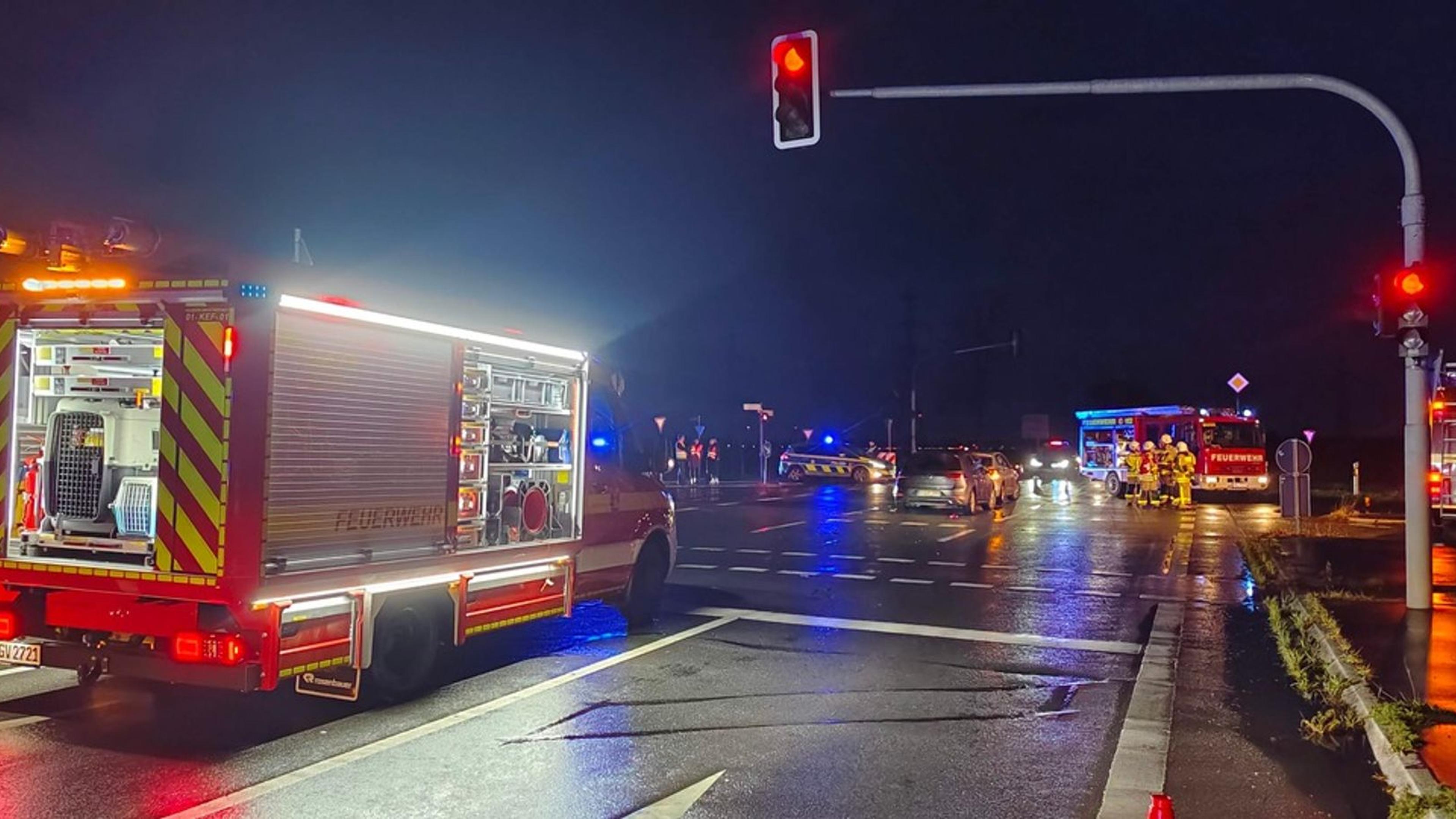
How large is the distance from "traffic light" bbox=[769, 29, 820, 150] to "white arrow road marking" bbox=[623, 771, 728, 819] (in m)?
6.10

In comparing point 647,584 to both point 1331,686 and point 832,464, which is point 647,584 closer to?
point 1331,686

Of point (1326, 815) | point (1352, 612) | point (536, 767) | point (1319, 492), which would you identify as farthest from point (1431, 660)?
point (1319, 492)

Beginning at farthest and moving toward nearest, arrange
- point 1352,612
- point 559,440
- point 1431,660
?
point 1352,612
point 559,440
point 1431,660

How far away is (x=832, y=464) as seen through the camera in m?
41.6

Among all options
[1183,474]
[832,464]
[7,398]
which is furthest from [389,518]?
[832,464]

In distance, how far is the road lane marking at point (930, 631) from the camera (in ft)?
31.0

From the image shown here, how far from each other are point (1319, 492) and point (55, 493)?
126ft

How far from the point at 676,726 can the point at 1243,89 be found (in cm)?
734

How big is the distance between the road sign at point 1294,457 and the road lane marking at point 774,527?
28.1ft

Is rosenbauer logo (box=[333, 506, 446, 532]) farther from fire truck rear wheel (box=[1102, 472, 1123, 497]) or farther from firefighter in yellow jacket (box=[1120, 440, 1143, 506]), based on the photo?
fire truck rear wheel (box=[1102, 472, 1123, 497])

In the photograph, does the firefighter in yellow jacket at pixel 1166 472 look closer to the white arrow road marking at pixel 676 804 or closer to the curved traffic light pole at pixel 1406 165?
the curved traffic light pole at pixel 1406 165

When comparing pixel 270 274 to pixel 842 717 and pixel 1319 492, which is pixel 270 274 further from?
pixel 1319 492

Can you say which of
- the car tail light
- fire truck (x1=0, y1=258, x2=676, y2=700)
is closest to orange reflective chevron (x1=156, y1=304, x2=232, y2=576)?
fire truck (x1=0, y1=258, x2=676, y2=700)

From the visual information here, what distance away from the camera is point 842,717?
6.94 m
